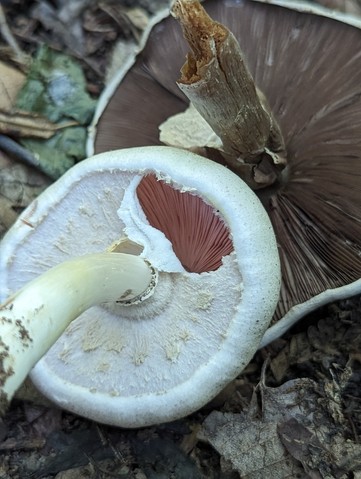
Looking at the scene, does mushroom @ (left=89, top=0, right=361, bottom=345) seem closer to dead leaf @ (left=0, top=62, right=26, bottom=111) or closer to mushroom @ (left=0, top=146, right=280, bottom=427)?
mushroom @ (left=0, top=146, right=280, bottom=427)

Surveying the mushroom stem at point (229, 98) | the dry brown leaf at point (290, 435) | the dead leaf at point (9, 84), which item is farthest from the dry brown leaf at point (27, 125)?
the dry brown leaf at point (290, 435)

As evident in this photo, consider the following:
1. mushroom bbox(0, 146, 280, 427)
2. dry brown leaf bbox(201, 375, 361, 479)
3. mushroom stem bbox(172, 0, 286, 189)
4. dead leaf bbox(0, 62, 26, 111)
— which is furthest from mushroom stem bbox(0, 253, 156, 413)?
dead leaf bbox(0, 62, 26, 111)

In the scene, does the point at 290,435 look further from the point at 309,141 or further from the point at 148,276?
the point at 309,141

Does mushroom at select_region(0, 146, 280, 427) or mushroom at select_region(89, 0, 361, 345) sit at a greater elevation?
mushroom at select_region(89, 0, 361, 345)

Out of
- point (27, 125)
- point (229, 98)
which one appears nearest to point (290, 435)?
point (229, 98)

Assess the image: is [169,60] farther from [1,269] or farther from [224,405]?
[224,405]

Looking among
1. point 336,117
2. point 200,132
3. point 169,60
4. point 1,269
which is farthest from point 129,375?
point 169,60
